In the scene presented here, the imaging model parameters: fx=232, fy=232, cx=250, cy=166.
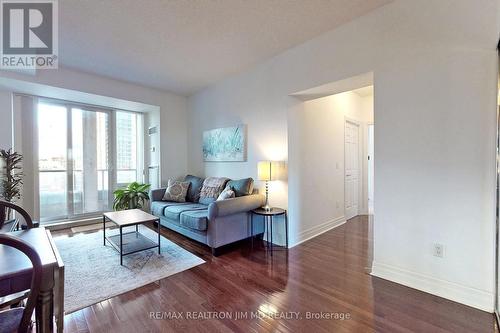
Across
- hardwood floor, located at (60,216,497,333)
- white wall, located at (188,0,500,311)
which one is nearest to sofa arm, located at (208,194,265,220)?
hardwood floor, located at (60,216,497,333)

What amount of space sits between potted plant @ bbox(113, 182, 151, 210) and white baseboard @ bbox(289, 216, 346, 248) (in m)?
3.28

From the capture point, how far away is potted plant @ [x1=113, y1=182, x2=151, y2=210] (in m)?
4.61

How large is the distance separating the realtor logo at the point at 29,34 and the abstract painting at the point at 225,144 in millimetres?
2560

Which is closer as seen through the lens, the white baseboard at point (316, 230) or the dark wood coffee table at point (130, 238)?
the dark wood coffee table at point (130, 238)

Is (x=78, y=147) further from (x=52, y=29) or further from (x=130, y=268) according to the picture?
(x=130, y=268)

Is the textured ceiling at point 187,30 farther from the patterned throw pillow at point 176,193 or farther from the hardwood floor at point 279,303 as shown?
the hardwood floor at point 279,303

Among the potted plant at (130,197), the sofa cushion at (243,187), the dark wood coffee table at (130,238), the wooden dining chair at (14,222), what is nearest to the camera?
the wooden dining chair at (14,222)

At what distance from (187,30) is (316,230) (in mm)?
3364

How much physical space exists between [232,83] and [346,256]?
329 centimetres

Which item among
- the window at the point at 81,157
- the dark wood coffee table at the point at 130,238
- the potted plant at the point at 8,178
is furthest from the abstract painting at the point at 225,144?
the potted plant at the point at 8,178

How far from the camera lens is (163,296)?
6.91 feet

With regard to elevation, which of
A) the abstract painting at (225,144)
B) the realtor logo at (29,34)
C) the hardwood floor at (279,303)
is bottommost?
the hardwood floor at (279,303)

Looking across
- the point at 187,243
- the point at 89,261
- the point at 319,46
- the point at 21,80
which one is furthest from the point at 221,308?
the point at 21,80

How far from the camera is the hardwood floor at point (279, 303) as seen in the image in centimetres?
170
